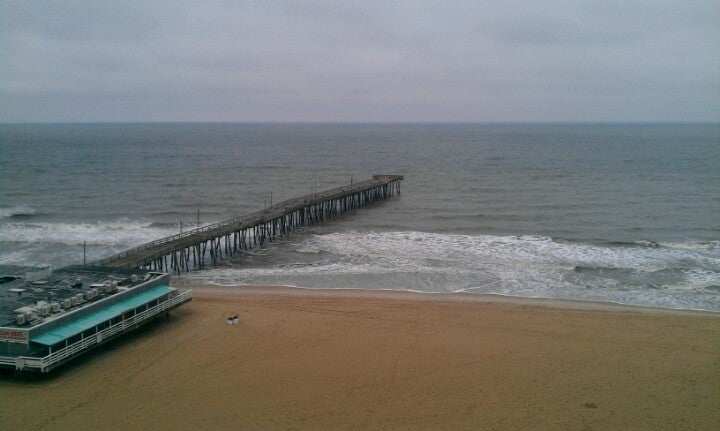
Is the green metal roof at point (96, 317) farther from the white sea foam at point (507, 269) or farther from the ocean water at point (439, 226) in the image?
the white sea foam at point (507, 269)

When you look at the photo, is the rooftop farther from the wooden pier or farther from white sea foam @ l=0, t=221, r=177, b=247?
white sea foam @ l=0, t=221, r=177, b=247

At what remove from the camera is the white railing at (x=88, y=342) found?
15.8 meters

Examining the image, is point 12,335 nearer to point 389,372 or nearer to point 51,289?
point 51,289

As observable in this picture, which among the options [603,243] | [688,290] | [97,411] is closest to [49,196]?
[97,411]

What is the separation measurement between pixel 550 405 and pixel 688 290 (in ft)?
52.6

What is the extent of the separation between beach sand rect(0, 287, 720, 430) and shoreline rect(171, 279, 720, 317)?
0.61 metres

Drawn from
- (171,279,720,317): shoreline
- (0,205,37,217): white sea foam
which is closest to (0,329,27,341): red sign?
(171,279,720,317): shoreline

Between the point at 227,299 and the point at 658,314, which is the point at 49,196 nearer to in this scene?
the point at 227,299

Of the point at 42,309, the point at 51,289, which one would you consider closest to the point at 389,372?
the point at 42,309

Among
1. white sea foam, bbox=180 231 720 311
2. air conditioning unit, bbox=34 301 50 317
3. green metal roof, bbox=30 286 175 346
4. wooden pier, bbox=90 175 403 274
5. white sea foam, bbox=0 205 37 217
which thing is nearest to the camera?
green metal roof, bbox=30 286 175 346

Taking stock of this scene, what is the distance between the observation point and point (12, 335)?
15812 millimetres

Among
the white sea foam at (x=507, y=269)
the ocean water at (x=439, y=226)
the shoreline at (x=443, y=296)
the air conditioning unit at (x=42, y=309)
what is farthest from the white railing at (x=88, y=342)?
the white sea foam at (x=507, y=269)

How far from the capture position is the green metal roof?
16.2 meters

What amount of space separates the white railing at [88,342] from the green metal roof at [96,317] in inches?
16.4
